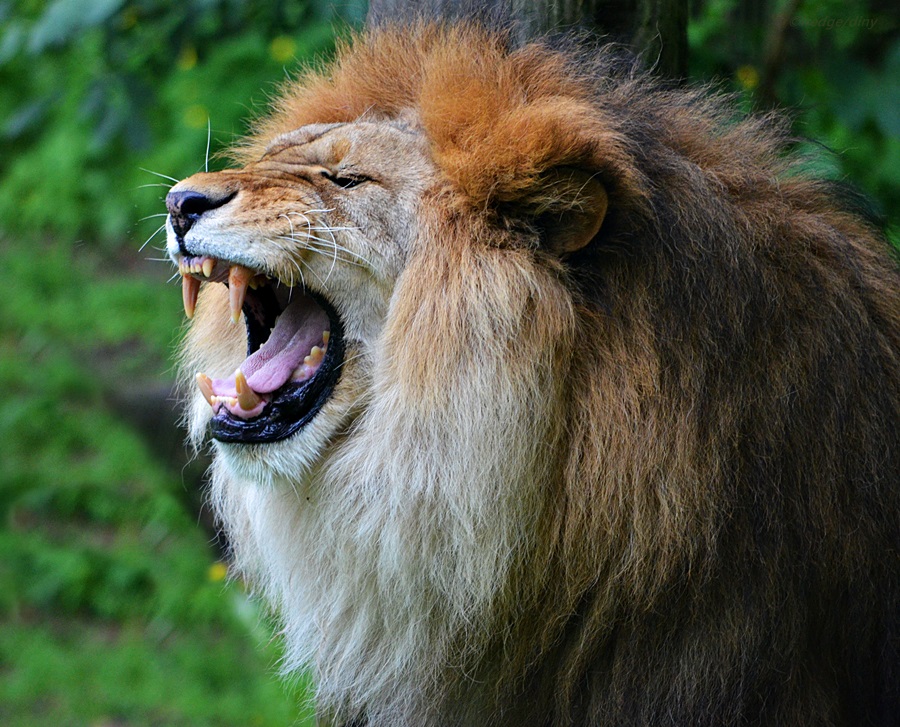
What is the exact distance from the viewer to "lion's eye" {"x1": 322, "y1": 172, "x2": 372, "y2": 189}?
8.04ft

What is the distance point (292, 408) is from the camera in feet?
8.04

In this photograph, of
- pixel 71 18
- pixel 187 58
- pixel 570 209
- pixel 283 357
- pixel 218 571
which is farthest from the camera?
pixel 218 571

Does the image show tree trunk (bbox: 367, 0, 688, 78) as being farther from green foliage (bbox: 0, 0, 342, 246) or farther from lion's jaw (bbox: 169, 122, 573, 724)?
green foliage (bbox: 0, 0, 342, 246)

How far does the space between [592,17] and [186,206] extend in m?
1.19

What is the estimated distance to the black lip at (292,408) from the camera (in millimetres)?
2449

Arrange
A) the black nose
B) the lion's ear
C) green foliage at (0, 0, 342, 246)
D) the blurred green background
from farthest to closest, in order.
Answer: the blurred green background < green foliage at (0, 0, 342, 246) < the black nose < the lion's ear

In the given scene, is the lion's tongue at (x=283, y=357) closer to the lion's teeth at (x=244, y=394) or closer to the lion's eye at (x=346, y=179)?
the lion's teeth at (x=244, y=394)

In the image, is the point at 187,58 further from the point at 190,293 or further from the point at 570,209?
the point at 570,209

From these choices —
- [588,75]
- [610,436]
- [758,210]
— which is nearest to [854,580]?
[610,436]

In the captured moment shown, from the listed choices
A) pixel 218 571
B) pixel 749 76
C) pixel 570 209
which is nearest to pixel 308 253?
pixel 570 209

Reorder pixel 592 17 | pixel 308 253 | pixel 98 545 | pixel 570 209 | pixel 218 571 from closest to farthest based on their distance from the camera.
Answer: pixel 570 209, pixel 308 253, pixel 592 17, pixel 218 571, pixel 98 545

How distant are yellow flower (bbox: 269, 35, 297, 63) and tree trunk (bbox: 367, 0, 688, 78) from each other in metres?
1.28

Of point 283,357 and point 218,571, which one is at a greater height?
point 283,357

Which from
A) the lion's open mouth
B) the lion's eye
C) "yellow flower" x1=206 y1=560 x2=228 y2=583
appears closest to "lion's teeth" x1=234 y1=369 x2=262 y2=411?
the lion's open mouth
